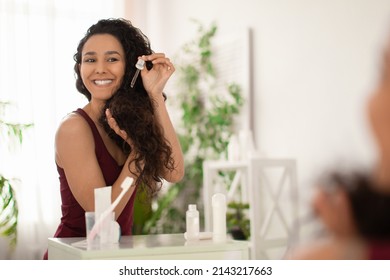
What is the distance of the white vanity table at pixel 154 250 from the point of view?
4.13ft

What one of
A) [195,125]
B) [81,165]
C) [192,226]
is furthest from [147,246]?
[195,125]

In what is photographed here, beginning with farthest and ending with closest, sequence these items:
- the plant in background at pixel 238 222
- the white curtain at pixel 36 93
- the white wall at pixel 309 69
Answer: the white curtain at pixel 36 93 → the plant in background at pixel 238 222 → the white wall at pixel 309 69

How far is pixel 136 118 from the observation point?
1588 mm

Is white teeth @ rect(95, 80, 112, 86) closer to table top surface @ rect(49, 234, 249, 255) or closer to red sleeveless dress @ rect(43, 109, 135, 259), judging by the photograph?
red sleeveless dress @ rect(43, 109, 135, 259)

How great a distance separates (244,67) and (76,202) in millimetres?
1918

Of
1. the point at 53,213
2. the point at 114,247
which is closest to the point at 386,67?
the point at 114,247

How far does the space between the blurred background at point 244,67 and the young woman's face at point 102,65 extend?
2.59 feet

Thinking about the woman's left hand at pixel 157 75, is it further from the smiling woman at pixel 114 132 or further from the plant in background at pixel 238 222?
the plant in background at pixel 238 222

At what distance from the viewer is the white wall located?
2.63 m

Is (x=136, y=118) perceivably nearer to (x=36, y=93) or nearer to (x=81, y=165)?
(x=81, y=165)

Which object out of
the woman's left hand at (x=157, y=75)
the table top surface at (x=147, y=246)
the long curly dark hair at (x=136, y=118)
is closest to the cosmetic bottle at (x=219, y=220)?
the table top surface at (x=147, y=246)

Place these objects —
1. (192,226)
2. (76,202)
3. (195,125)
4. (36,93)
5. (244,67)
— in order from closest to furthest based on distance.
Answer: (192,226) < (76,202) < (244,67) < (195,125) < (36,93)
